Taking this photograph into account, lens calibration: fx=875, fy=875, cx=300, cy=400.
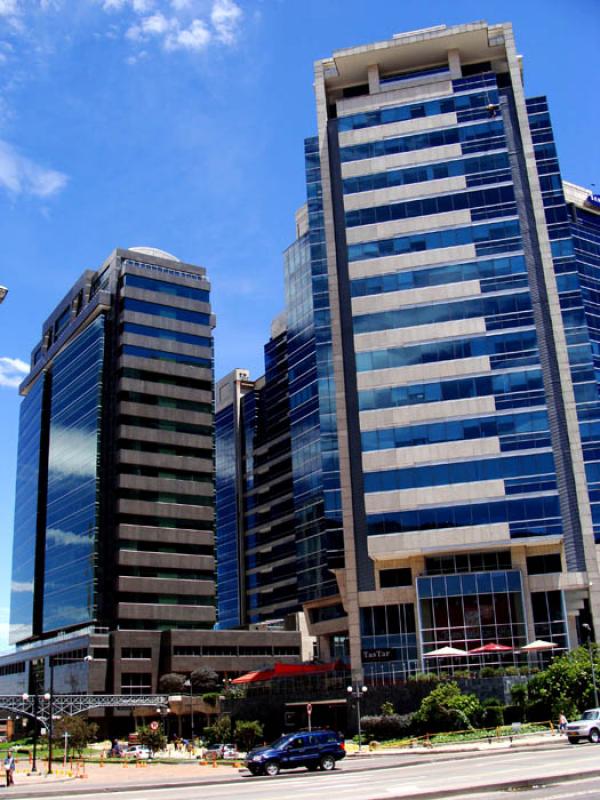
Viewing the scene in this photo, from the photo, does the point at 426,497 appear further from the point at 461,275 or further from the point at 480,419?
the point at 461,275

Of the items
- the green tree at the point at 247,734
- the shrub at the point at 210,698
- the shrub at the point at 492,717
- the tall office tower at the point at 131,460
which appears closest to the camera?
the shrub at the point at 492,717

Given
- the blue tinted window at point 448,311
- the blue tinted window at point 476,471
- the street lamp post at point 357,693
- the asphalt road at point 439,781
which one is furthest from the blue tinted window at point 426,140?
the asphalt road at point 439,781

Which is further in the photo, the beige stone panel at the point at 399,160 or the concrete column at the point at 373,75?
the concrete column at the point at 373,75

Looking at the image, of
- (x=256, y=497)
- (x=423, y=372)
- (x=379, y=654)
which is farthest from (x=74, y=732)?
(x=256, y=497)

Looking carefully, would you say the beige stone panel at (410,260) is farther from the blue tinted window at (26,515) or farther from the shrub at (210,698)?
the blue tinted window at (26,515)

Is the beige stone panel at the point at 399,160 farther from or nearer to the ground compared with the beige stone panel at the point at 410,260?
farther from the ground

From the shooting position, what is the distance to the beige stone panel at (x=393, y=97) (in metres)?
88.9

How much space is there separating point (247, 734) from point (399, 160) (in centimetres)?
5539

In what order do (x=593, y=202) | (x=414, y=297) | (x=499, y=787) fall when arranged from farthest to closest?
(x=593, y=202), (x=414, y=297), (x=499, y=787)

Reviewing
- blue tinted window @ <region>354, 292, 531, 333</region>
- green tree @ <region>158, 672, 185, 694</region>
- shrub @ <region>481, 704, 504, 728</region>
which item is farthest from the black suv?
green tree @ <region>158, 672, 185, 694</region>

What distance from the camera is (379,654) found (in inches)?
3007

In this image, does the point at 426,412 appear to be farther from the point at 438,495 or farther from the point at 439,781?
the point at 439,781

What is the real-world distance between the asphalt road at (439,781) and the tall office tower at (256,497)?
96751mm

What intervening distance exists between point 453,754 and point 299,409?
2660 inches
